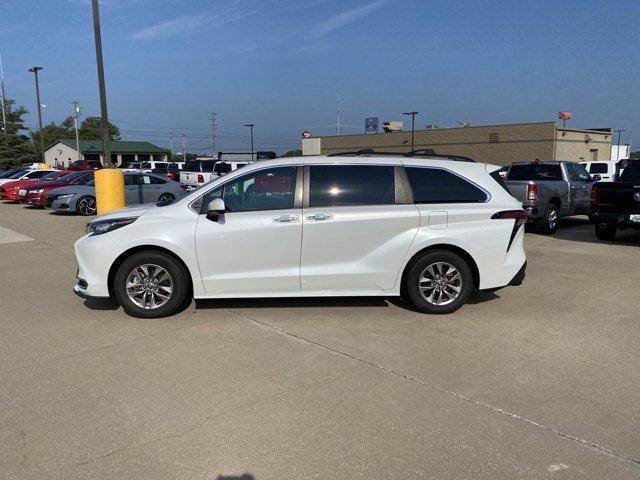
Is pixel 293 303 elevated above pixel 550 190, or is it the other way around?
pixel 550 190

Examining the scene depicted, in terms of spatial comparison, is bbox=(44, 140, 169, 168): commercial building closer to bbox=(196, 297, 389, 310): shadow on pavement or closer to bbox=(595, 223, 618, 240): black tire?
bbox=(595, 223, 618, 240): black tire

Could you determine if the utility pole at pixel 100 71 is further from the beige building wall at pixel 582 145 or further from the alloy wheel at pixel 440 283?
the beige building wall at pixel 582 145

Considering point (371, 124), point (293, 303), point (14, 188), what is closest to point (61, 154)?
point (371, 124)

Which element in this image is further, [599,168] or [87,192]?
[599,168]

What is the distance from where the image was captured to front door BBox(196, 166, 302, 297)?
18.2 feet

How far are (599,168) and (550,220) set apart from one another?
13175mm

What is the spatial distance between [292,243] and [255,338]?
1.10m

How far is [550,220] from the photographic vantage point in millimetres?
12680

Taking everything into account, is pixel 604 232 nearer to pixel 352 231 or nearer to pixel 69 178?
pixel 352 231

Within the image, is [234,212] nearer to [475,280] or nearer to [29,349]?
[29,349]

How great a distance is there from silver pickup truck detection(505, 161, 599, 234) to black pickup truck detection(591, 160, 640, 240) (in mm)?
1281

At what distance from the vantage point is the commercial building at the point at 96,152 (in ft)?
266

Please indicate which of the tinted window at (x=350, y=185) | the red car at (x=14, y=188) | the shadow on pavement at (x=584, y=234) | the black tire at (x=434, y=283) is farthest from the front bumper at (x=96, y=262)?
the red car at (x=14, y=188)

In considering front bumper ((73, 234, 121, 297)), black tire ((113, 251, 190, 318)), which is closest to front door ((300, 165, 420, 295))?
black tire ((113, 251, 190, 318))
